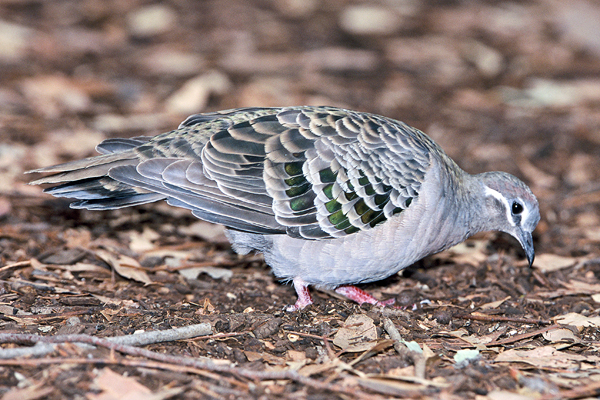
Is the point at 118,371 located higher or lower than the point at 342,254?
lower

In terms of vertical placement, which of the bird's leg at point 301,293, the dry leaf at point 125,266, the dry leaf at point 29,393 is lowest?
the dry leaf at point 125,266

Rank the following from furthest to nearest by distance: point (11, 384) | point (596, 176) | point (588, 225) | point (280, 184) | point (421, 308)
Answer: point (596, 176) < point (588, 225) < point (421, 308) < point (280, 184) < point (11, 384)

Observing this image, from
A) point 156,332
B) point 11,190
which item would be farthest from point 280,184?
point 11,190

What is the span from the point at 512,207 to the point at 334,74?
479 cm

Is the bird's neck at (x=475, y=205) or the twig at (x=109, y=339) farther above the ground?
the bird's neck at (x=475, y=205)

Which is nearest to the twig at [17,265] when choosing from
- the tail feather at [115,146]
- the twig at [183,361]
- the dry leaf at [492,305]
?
the tail feather at [115,146]

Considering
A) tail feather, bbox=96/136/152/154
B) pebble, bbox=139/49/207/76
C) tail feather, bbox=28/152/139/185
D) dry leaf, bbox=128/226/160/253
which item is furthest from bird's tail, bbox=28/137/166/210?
pebble, bbox=139/49/207/76

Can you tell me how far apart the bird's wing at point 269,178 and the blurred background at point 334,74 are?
5.71 feet

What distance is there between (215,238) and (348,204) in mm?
1857

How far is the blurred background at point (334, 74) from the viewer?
7621 millimetres

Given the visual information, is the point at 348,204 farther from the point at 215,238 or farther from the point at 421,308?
the point at 215,238

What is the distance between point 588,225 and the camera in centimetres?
673

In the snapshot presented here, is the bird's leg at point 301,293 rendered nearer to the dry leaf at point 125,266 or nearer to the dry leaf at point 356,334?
the dry leaf at point 356,334

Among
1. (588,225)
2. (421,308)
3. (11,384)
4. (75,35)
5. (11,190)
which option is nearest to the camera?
(11,384)
